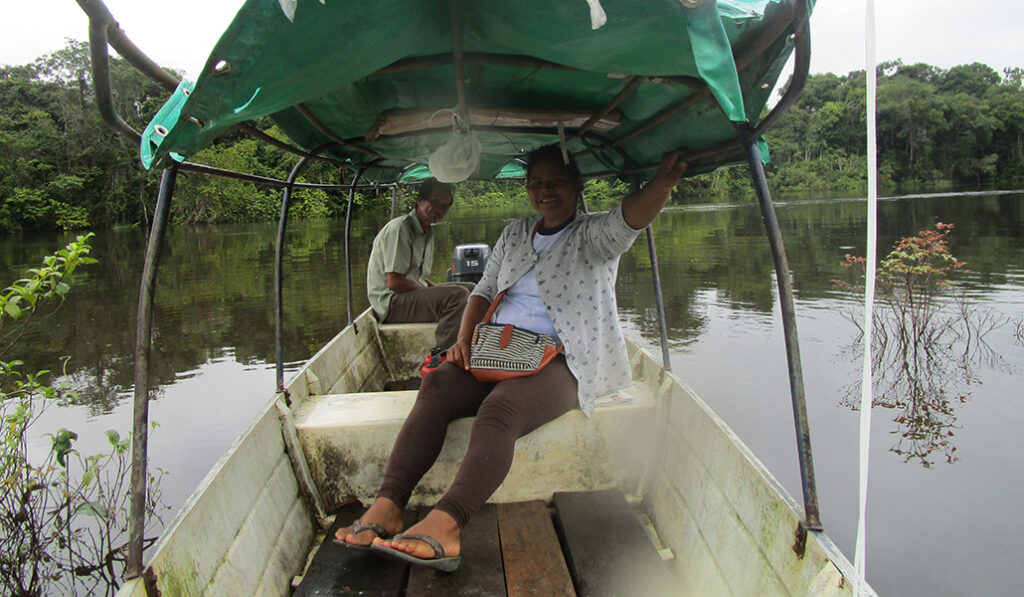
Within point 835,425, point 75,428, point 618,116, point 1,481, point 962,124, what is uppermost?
point 962,124

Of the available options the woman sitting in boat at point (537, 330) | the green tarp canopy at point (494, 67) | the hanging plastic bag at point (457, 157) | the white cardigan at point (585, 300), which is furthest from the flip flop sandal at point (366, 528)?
the hanging plastic bag at point (457, 157)

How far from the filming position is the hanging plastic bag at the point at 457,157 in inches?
103

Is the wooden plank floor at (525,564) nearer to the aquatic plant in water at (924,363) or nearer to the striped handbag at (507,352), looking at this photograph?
the striped handbag at (507,352)

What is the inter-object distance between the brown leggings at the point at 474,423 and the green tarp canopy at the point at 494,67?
0.96m

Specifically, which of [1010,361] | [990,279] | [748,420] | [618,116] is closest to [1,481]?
[618,116]

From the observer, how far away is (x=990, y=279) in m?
10.1

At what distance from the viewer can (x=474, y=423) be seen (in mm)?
2025

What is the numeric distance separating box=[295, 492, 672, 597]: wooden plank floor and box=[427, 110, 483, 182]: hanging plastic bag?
56.2 inches

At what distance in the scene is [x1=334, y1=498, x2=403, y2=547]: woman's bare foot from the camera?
6.00ft

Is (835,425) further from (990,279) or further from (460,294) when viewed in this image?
(990,279)

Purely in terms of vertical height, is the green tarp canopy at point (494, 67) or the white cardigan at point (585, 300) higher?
the green tarp canopy at point (494, 67)

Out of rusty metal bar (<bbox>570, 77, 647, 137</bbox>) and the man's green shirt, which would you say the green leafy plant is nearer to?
the man's green shirt

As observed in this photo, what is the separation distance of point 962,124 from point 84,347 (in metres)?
56.6

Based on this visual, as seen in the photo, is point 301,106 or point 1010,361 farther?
point 1010,361
